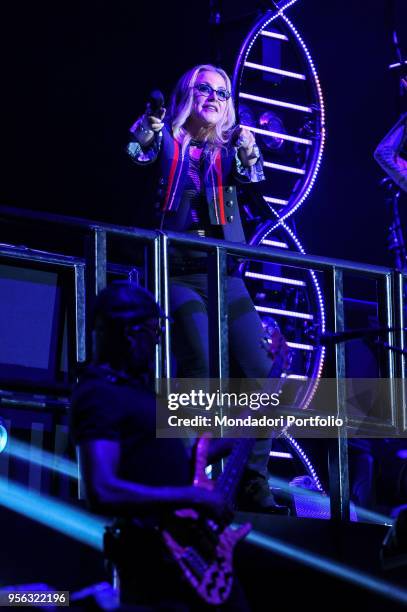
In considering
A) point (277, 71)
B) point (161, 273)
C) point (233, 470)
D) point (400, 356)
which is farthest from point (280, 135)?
point (233, 470)

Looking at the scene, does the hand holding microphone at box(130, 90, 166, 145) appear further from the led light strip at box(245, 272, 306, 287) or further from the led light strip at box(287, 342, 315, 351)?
the led light strip at box(287, 342, 315, 351)

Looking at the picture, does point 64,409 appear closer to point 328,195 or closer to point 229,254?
point 229,254

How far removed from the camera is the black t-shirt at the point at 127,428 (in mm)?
3635

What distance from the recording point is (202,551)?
3.68 m

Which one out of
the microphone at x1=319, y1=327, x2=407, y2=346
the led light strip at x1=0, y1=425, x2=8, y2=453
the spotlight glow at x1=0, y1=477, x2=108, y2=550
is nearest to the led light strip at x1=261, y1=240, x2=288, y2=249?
the microphone at x1=319, y1=327, x2=407, y2=346

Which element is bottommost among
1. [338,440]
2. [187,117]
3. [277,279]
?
[338,440]

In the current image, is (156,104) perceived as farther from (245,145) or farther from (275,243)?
(275,243)

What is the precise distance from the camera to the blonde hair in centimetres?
570

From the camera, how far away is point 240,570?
508 centimetres

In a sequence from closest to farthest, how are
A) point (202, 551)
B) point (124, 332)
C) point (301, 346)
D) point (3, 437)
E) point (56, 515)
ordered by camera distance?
point (202, 551)
point (124, 332)
point (56, 515)
point (3, 437)
point (301, 346)

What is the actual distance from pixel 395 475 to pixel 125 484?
2.72 m

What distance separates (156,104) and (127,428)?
198 cm

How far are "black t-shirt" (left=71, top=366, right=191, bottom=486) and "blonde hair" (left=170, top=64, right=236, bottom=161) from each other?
2199 millimetres

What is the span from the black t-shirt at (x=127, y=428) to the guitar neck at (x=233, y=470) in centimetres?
20
